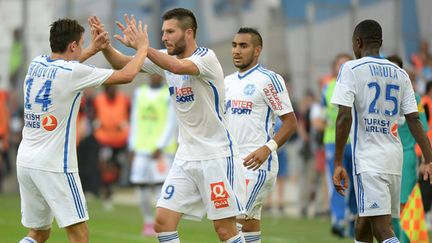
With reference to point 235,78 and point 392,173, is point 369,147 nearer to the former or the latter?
point 392,173

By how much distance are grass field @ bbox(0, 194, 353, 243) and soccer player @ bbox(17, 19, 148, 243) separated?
5.42 meters

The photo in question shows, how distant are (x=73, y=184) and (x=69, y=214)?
27 centimetres

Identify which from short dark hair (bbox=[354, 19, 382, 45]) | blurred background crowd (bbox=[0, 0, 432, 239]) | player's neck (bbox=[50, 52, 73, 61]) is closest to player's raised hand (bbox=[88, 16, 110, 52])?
player's neck (bbox=[50, 52, 73, 61])

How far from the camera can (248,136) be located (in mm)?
11719

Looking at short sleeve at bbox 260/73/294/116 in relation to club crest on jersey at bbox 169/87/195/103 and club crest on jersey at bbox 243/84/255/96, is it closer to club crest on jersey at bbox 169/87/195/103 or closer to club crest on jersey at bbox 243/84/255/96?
club crest on jersey at bbox 243/84/255/96

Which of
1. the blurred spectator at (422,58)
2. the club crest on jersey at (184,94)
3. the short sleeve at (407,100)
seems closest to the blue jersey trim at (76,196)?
the club crest on jersey at (184,94)

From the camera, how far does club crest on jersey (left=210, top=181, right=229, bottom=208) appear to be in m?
10.4

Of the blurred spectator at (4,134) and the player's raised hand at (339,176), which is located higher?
the blurred spectator at (4,134)

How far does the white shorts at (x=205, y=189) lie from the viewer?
34.3 ft

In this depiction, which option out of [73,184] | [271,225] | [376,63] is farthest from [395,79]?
[271,225]

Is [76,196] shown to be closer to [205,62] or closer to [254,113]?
[205,62]

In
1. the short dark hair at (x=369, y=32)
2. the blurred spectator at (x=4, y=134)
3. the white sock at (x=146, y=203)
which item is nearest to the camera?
the short dark hair at (x=369, y=32)

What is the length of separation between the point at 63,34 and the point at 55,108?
0.67 metres

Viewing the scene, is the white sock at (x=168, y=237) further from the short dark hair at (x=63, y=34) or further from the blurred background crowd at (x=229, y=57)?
the blurred background crowd at (x=229, y=57)
